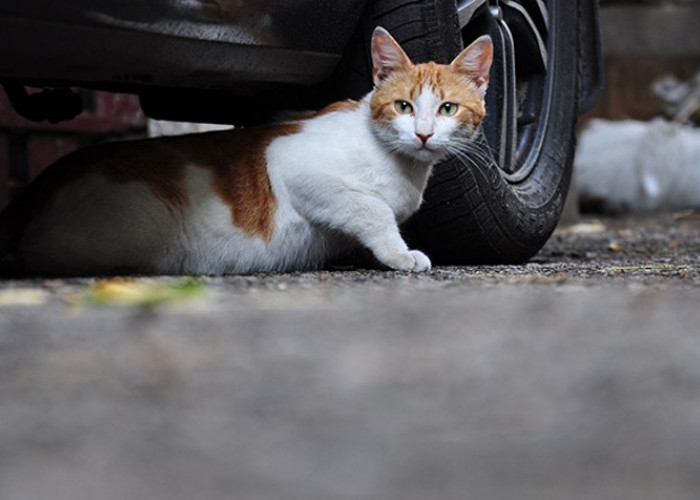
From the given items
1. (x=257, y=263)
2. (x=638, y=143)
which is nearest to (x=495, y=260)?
(x=257, y=263)

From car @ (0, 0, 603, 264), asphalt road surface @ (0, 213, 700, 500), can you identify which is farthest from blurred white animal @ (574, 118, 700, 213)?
asphalt road surface @ (0, 213, 700, 500)

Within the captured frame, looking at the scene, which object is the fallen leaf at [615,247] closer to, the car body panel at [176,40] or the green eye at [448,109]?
the green eye at [448,109]

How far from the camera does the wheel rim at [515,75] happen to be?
2.46 m

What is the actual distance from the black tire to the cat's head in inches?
3.2

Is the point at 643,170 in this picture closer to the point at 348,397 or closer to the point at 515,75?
the point at 515,75

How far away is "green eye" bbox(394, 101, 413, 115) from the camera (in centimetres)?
215

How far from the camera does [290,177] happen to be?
2143 mm

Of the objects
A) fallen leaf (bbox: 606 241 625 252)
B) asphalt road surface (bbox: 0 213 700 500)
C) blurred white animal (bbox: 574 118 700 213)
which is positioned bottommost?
blurred white animal (bbox: 574 118 700 213)

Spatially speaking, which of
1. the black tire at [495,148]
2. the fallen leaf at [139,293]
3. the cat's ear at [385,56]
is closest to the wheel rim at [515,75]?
the black tire at [495,148]

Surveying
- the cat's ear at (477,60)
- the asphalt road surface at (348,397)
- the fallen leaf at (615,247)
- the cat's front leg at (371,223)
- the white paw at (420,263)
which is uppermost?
the cat's ear at (477,60)

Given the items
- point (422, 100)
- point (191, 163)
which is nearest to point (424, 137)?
point (422, 100)

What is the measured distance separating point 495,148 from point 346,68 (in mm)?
466

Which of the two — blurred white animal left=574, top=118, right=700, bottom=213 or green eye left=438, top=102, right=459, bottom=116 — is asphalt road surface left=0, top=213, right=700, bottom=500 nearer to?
green eye left=438, top=102, right=459, bottom=116

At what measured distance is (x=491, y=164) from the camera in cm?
235
